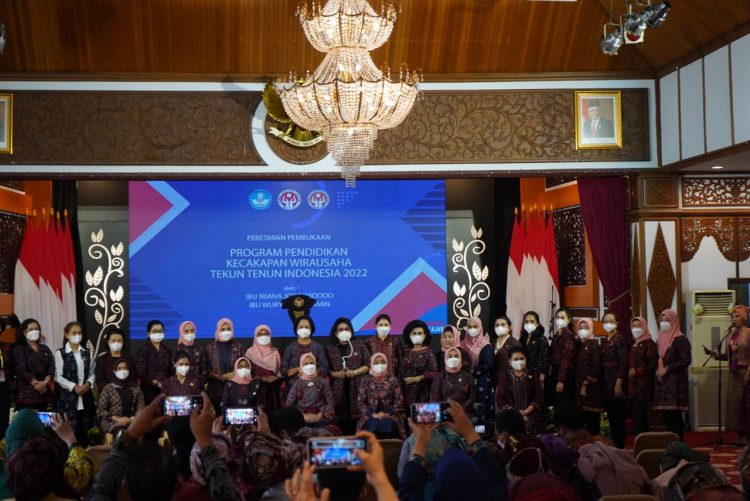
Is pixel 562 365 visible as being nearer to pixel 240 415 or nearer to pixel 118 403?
pixel 118 403

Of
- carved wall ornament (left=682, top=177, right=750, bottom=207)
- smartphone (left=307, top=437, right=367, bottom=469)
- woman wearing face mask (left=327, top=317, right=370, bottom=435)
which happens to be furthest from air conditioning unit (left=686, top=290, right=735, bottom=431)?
smartphone (left=307, top=437, right=367, bottom=469)

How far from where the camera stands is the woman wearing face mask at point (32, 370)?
8258 mm

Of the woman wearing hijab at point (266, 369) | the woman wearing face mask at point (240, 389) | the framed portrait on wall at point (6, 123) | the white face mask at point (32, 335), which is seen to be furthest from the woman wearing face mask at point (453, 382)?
the framed portrait on wall at point (6, 123)

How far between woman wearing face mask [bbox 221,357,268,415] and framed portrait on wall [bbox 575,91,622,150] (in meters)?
4.06

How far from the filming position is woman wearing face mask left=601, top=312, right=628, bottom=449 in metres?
8.52

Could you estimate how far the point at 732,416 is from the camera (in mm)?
8852

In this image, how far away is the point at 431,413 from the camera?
3332 millimetres

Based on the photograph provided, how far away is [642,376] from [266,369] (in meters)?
3.39

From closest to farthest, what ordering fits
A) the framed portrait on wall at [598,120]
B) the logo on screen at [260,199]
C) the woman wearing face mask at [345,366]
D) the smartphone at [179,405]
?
the smartphone at [179,405] < the woman wearing face mask at [345,366] < the framed portrait on wall at [598,120] < the logo on screen at [260,199]

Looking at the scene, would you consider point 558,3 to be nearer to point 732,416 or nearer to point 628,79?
point 628,79

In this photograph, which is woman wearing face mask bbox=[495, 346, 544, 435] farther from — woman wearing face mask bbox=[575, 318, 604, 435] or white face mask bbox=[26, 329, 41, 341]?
white face mask bbox=[26, 329, 41, 341]

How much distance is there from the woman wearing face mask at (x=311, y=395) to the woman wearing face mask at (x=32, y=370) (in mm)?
2168

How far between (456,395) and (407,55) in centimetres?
346

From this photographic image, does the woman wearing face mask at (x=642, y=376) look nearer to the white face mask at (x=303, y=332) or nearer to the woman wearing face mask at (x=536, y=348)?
the woman wearing face mask at (x=536, y=348)
